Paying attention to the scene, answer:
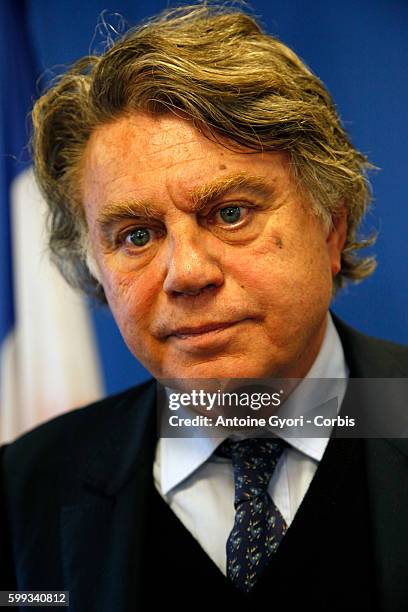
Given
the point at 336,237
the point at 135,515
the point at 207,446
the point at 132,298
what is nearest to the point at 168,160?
the point at 132,298

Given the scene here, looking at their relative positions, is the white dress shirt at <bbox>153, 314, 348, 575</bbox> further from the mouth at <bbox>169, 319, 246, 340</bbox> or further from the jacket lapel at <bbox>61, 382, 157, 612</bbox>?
the mouth at <bbox>169, 319, 246, 340</bbox>

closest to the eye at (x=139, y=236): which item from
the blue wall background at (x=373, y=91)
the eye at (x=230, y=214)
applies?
the eye at (x=230, y=214)

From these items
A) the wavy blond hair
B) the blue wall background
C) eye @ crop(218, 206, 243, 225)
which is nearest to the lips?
eye @ crop(218, 206, 243, 225)

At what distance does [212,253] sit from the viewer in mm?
1163

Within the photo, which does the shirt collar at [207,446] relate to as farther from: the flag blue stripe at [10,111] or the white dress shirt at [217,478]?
the flag blue stripe at [10,111]

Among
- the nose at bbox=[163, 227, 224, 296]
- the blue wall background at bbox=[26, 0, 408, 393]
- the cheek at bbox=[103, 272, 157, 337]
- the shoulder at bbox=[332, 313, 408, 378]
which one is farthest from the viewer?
the blue wall background at bbox=[26, 0, 408, 393]

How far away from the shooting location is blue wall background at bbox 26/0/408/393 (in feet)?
5.32

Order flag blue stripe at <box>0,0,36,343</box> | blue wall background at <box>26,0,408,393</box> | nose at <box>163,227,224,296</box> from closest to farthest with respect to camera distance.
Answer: nose at <box>163,227,224,296</box>, blue wall background at <box>26,0,408,393</box>, flag blue stripe at <box>0,0,36,343</box>

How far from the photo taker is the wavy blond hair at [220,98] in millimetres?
1188

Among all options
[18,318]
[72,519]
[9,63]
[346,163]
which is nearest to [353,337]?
[346,163]

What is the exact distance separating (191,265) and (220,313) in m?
0.09

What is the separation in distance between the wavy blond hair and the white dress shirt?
299 millimetres

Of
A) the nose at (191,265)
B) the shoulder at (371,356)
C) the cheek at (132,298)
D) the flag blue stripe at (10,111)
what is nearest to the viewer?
the nose at (191,265)

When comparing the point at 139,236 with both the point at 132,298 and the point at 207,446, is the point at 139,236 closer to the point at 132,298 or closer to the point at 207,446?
the point at 132,298
